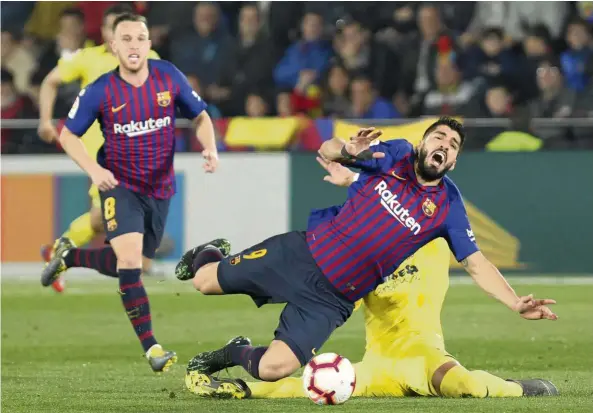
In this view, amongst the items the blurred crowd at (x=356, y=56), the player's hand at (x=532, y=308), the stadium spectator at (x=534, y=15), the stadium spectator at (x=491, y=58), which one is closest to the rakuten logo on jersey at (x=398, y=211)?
the player's hand at (x=532, y=308)

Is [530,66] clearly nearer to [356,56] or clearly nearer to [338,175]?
[356,56]

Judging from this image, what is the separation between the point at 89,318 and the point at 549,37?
7346 millimetres

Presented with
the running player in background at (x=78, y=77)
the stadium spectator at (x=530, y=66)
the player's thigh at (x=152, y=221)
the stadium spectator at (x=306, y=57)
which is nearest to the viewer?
the player's thigh at (x=152, y=221)

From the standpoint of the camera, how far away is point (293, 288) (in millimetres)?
7895

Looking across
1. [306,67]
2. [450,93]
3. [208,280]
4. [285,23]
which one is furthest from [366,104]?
[208,280]

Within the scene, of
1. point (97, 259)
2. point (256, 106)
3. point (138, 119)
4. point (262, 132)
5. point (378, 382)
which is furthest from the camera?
point (256, 106)

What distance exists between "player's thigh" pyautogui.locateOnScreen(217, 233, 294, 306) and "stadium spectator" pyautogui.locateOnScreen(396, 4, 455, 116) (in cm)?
918

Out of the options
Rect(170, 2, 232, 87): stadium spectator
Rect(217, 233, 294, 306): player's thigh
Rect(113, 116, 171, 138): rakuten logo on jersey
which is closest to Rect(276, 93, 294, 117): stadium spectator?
Rect(170, 2, 232, 87): stadium spectator

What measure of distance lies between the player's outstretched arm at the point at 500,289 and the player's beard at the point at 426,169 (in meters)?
0.50

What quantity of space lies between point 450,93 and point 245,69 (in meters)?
2.72

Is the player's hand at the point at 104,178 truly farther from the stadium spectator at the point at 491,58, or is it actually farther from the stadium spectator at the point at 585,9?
the stadium spectator at the point at 585,9

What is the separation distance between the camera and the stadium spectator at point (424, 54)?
56.1 ft

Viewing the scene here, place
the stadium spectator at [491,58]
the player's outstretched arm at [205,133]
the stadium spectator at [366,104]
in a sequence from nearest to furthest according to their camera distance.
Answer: the player's outstretched arm at [205,133] < the stadium spectator at [366,104] < the stadium spectator at [491,58]

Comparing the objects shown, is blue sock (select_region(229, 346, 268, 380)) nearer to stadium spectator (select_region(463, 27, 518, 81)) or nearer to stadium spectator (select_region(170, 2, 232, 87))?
stadium spectator (select_region(463, 27, 518, 81))
